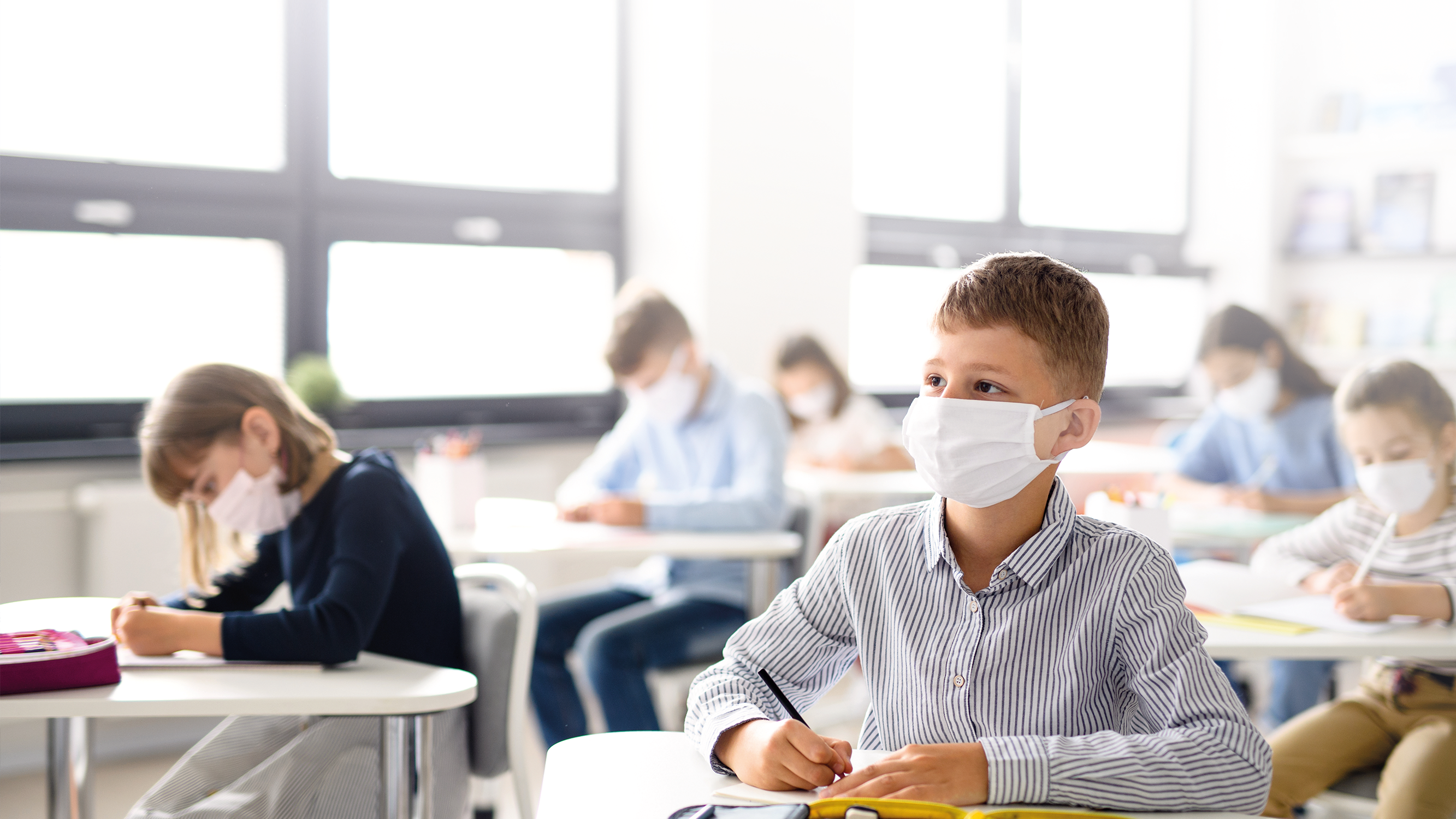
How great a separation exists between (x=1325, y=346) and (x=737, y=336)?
9.64ft

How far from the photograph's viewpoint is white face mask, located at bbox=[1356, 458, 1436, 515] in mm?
2020

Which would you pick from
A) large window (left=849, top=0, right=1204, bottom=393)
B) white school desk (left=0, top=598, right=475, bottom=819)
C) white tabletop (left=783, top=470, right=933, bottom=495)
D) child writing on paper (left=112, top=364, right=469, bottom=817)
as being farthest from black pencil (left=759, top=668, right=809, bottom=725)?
large window (left=849, top=0, right=1204, bottom=393)

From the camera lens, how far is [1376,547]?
1999 millimetres

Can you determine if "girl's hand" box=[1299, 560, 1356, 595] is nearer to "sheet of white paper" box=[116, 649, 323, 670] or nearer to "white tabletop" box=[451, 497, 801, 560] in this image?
"white tabletop" box=[451, 497, 801, 560]

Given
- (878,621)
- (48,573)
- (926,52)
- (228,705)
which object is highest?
(926,52)

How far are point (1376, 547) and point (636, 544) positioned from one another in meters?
1.46

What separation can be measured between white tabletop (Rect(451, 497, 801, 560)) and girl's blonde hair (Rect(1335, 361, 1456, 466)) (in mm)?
1193

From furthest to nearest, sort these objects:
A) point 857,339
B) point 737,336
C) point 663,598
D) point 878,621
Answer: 1. point 857,339
2. point 737,336
3. point 663,598
4. point 878,621

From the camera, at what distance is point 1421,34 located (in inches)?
208

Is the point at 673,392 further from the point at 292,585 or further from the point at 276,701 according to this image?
the point at 276,701

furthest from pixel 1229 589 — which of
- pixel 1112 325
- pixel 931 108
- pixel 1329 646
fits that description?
pixel 931 108

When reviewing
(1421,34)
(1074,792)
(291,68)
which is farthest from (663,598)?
(1421,34)

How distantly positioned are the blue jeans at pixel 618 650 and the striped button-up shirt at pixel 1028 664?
4.57 ft

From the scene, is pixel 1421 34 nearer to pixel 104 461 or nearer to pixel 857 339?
pixel 857 339
